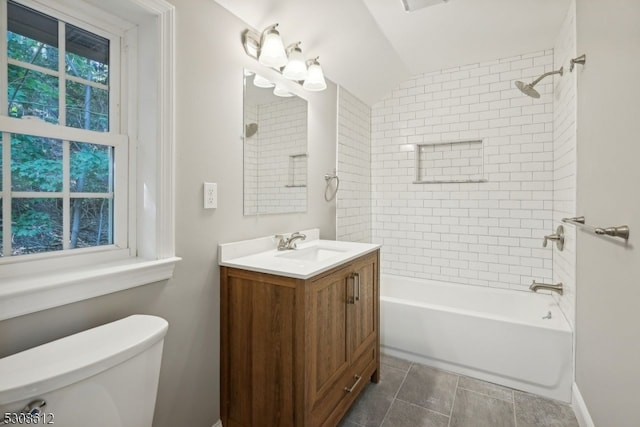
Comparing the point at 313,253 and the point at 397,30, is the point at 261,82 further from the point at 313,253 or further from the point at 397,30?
the point at 397,30

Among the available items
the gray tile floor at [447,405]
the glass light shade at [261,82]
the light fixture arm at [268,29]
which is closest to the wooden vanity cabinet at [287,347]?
the gray tile floor at [447,405]

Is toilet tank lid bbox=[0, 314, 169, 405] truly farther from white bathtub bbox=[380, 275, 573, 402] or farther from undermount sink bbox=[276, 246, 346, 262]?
white bathtub bbox=[380, 275, 573, 402]

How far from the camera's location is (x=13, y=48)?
1005 millimetres

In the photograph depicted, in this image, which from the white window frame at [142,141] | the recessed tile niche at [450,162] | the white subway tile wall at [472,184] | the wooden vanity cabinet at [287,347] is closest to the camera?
the white window frame at [142,141]

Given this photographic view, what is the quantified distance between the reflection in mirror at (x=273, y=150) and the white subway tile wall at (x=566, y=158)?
5.67 ft

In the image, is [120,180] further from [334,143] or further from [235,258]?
[334,143]

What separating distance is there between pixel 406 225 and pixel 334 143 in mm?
1209

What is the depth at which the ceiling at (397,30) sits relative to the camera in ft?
6.12

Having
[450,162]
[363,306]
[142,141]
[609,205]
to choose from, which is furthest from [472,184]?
[142,141]

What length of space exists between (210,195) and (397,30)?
1.96m

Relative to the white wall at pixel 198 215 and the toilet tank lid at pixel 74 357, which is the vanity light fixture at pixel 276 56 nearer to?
the white wall at pixel 198 215

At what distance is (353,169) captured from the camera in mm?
3016

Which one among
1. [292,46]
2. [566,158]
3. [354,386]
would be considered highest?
[292,46]

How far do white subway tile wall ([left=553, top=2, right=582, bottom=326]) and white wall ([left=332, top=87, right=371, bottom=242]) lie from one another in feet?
5.33
